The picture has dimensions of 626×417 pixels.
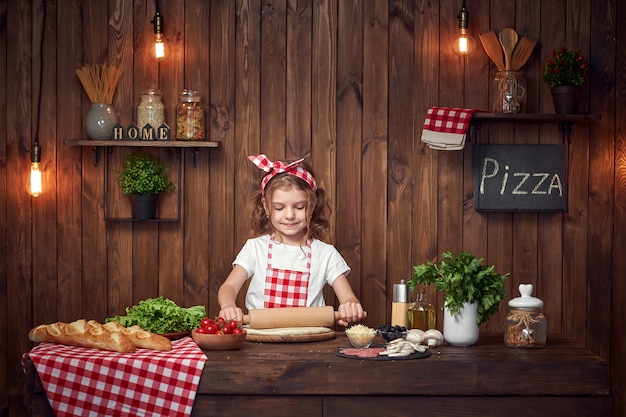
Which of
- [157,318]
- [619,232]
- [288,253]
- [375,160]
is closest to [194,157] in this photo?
[288,253]

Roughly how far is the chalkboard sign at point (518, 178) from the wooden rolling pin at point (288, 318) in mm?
1324

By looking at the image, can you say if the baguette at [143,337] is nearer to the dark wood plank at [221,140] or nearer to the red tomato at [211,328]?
the red tomato at [211,328]

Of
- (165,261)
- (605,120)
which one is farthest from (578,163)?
(165,261)

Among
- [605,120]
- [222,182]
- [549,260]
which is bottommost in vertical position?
[549,260]

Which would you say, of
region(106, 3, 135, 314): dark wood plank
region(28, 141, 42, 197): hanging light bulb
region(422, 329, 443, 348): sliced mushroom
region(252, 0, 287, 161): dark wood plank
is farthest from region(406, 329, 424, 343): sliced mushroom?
region(28, 141, 42, 197): hanging light bulb

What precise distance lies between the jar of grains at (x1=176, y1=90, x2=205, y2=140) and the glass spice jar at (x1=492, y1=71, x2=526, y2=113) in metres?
1.40

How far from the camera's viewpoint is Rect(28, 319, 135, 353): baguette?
279 centimetres

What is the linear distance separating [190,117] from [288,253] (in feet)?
2.65

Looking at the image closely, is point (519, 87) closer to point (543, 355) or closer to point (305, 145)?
point (305, 145)

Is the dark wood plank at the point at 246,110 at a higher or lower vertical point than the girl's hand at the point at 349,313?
higher

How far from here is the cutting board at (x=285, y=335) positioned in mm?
3004

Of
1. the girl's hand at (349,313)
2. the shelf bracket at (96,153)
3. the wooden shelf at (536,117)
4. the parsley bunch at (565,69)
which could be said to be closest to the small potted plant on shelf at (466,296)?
the girl's hand at (349,313)

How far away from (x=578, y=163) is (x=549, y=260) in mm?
487

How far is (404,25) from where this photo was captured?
414 cm
